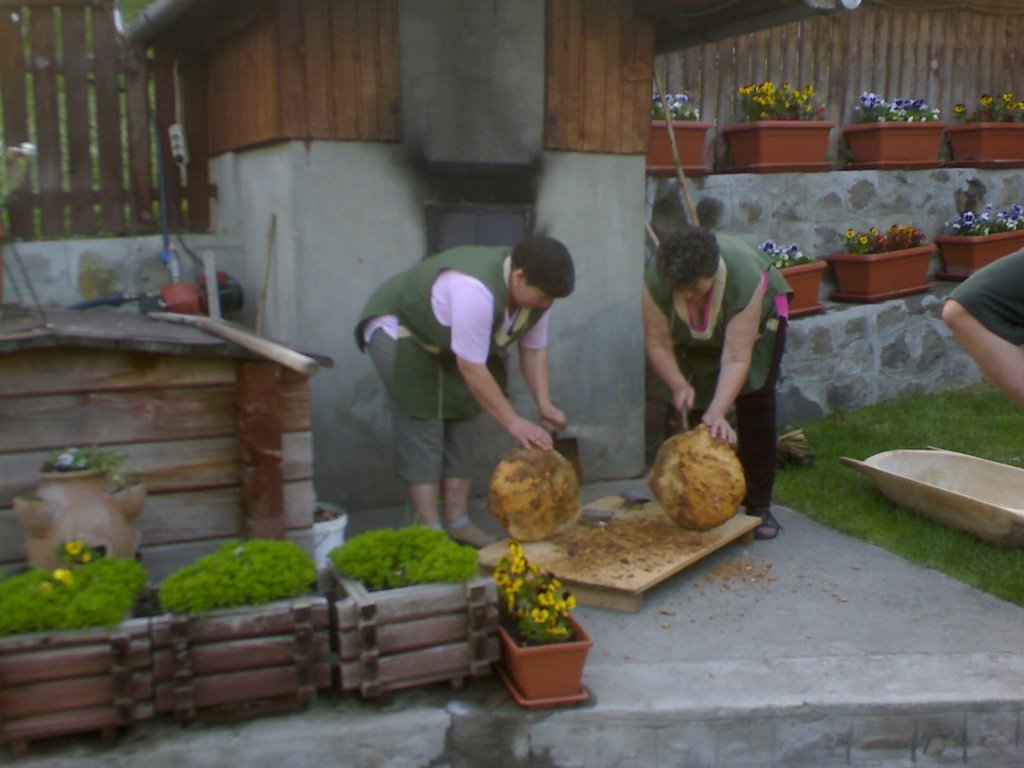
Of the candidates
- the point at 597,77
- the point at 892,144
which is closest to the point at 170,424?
the point at 597,77

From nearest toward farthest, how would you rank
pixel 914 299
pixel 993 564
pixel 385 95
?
pixel 993 564
pixel 385 95
pixel 914 299

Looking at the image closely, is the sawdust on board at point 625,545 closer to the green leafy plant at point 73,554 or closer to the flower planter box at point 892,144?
the green leafy plant at point 73,554

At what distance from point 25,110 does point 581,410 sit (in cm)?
359

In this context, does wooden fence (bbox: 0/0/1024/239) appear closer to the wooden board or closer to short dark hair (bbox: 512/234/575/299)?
short dark hair (bbox: 512/234/575/299)

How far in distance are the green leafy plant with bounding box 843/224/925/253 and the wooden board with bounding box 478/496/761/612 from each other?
3877 millimetres

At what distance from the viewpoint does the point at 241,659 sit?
348 cm

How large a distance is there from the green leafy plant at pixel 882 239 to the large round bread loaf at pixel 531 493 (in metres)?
4.60

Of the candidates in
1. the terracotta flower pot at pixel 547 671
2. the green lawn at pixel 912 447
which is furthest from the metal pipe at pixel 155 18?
the green lawn at pixel 912 447

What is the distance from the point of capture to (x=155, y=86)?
Result: 20.5 feet

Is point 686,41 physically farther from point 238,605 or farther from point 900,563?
point 238,605

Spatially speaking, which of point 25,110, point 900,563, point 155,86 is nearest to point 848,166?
point 900,563

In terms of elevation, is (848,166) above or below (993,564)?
above

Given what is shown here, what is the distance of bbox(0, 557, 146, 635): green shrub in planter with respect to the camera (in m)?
3.29

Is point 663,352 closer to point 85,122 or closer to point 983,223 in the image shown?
point 85,122
